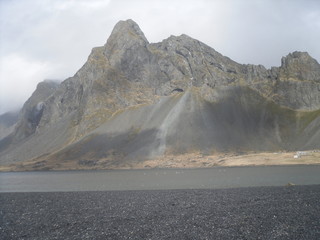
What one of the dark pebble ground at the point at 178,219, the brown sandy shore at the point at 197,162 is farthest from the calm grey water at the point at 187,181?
the brown sandy shore at the point at 197,162

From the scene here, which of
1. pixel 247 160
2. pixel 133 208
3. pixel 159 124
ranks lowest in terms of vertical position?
pixel 247 160

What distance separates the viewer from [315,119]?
Result: 16575 cm

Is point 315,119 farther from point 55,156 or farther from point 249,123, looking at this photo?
point 55,156

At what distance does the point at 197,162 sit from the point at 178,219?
117 meters

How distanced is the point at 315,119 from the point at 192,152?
231 feet

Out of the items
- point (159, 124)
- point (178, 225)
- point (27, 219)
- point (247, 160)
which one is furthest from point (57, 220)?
point (159, 124)

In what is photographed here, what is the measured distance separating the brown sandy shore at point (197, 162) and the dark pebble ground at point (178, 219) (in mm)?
90778

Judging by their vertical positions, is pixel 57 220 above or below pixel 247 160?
above

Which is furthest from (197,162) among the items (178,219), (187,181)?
(178,219)

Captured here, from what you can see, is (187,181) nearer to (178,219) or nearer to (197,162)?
(178,219)

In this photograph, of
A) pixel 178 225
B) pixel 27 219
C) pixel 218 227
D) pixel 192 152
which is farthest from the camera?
pixel 192 152

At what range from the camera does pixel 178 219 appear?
2600 centimetres

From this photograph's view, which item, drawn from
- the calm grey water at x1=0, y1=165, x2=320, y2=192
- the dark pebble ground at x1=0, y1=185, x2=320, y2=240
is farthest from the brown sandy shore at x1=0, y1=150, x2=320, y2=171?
the dark pebble ground at x1=0, y1=185, x2=320, y2=240

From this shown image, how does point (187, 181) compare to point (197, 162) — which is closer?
point (187, 181)
